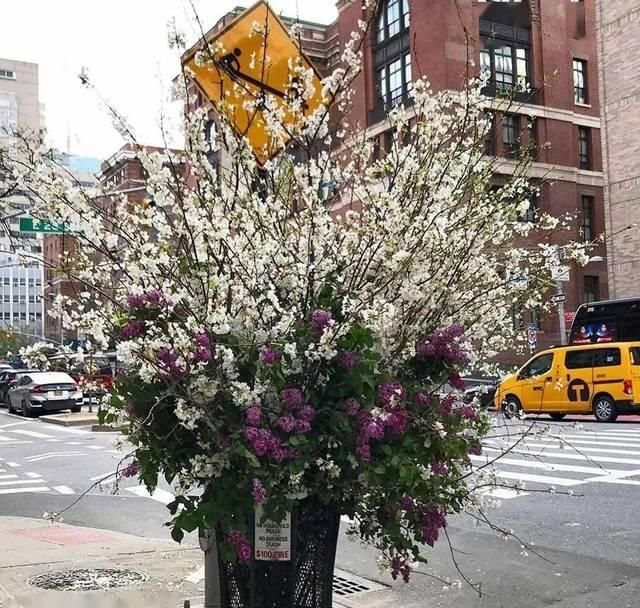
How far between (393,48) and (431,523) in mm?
41996

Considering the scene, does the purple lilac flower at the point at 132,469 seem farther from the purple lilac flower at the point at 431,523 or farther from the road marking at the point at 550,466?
the road marking at the point at 550,466

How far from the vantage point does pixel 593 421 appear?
833 inches

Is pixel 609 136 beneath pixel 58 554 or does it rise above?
above

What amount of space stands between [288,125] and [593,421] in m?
Result: 19.4

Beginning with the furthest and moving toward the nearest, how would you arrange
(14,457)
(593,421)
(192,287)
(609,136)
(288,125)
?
(609,136) → (593,421) → (14,457) → (288,125) → (192,287)

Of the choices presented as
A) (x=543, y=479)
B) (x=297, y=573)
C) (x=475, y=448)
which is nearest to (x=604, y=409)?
(x=543, y=479)

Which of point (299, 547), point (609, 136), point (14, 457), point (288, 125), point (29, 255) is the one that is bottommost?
point (14, 457)

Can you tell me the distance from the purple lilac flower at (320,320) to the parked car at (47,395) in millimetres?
26144

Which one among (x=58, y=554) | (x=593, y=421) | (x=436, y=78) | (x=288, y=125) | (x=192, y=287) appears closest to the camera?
(x=192, y=287)

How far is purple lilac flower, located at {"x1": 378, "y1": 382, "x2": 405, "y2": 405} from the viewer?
3.28 m

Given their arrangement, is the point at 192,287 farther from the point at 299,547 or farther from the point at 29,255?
the point at 299,547

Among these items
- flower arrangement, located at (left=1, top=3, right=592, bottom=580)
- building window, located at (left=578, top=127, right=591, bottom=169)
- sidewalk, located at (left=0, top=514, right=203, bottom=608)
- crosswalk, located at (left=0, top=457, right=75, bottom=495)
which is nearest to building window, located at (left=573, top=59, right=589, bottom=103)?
building window, located at (left=578, top=127, right=591, bottom=169)

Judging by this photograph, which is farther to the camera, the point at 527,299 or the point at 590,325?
the point at 590,325

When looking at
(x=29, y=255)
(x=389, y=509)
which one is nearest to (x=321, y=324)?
(x=389, y=509)
